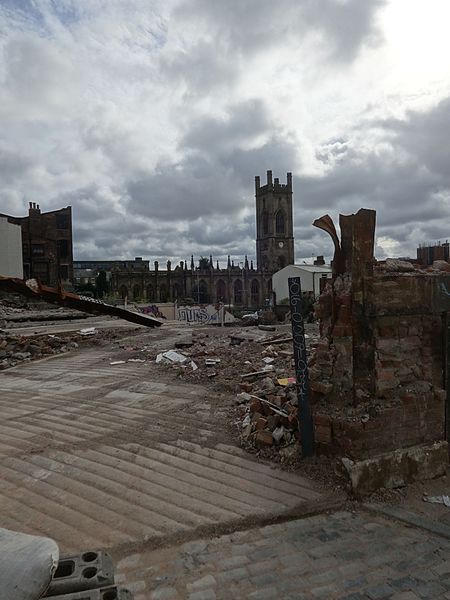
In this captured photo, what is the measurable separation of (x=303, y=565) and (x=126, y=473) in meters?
2.04

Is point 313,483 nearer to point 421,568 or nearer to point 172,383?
point 421,568

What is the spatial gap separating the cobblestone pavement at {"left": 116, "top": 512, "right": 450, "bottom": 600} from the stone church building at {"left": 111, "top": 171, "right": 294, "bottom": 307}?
59973 millimetres

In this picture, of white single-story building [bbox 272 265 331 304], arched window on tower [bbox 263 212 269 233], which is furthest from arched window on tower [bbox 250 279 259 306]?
white single-story building [bbox 272 265 331 304]

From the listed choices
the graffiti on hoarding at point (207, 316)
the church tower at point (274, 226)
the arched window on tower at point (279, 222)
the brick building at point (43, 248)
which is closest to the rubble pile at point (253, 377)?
the graffiti on hoarding at point (207, 316)

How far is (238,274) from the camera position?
73.6 m

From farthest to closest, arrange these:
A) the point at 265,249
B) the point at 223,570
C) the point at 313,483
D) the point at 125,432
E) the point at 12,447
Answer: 1. the point at 265,249
2. the point at 125,432
3. the point at 12,447
4. the point at 313,483
5. the point at 223,570

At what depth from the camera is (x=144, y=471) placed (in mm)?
4410

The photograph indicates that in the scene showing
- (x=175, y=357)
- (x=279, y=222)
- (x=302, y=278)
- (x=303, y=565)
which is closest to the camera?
(x=303, y=565)

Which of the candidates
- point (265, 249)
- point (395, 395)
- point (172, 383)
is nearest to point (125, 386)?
point (172, 383)

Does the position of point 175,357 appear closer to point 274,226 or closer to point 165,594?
point 165,594

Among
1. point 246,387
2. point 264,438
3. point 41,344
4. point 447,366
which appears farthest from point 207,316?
point 447,366

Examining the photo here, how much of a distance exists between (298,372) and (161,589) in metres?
2.29

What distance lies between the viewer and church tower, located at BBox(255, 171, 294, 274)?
80.5 meters

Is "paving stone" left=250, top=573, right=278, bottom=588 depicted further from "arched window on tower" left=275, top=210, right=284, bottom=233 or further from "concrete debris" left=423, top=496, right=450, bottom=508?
"arched window on tower" left=275, top=210, right=284, bottom=233
